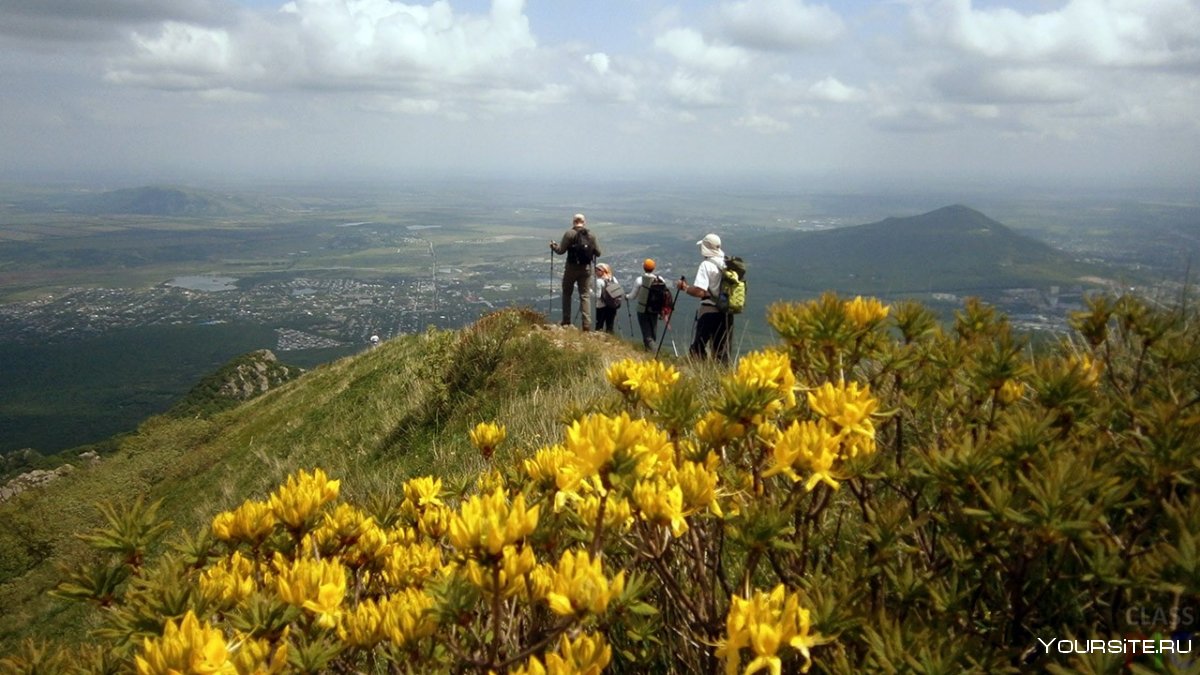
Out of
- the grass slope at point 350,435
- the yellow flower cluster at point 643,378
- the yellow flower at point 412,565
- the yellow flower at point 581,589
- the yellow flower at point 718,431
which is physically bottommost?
the grass slope at point 350,435

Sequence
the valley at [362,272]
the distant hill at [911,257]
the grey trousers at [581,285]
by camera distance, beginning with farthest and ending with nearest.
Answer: the distant hill at [911,257]
the valley at [362,272]
the grey trousers at [581,285]

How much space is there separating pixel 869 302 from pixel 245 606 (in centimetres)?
186

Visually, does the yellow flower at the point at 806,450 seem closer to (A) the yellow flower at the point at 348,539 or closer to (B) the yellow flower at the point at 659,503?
(B) the yellow flower at the point at 659,503

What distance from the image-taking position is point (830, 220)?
171m

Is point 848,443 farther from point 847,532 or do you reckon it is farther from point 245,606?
point 245,606

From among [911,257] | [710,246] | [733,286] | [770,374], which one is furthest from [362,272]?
[770,374]

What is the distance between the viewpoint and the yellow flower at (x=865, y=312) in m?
2.01

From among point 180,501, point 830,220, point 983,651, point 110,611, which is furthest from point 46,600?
point 830,220

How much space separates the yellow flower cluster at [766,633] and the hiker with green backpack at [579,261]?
10.7m

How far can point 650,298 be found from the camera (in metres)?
11.4

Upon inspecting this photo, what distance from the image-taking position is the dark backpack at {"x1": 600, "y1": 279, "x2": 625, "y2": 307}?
12.6 meters

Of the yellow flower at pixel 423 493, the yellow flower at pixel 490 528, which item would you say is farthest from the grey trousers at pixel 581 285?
the yellow flower at pixel 490 528

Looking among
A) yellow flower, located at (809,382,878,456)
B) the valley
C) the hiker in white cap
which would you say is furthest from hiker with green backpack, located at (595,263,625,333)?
the valley

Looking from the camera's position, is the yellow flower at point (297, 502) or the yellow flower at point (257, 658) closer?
the yellow flower at point (257, 658)
